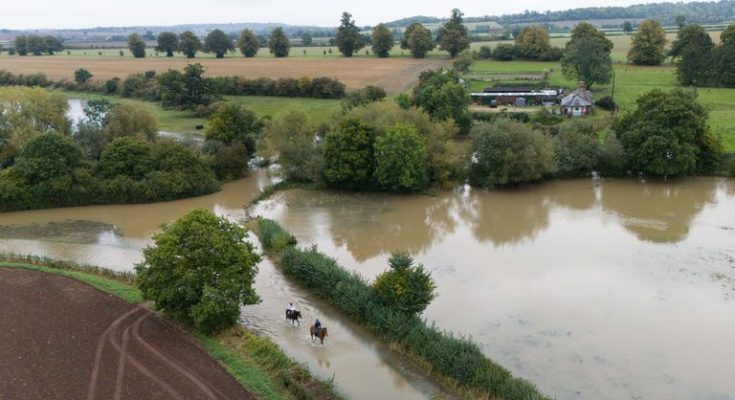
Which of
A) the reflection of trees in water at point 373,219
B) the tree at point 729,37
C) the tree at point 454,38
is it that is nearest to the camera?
Result: the reflection of trees in water at point 373,219

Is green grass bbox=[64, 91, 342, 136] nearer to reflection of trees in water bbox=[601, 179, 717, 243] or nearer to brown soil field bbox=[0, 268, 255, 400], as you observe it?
reflection of trees in water bbox=[601, 179, 717, 243]

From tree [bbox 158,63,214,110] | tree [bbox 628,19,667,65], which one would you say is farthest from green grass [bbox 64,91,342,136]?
tree [bbox 628,19,667,65]

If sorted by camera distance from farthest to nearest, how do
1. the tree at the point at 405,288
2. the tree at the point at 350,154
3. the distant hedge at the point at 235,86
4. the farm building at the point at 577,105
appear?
1. the distant hedge at the point at 235,86
2. the farm building at the point at 577,105
3. the tree at the point at 350,154
4. the tree at the point at 405,288

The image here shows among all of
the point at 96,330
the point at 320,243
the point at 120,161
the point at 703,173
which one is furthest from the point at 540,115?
the point at 96,330

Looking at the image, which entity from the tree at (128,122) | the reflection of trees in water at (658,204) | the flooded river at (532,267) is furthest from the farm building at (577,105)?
the tree at (128,122)

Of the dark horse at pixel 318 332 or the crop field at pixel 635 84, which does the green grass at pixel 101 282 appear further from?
the crop field at pixel 635 84

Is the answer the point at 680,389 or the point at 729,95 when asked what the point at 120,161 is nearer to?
the point at 680,389
